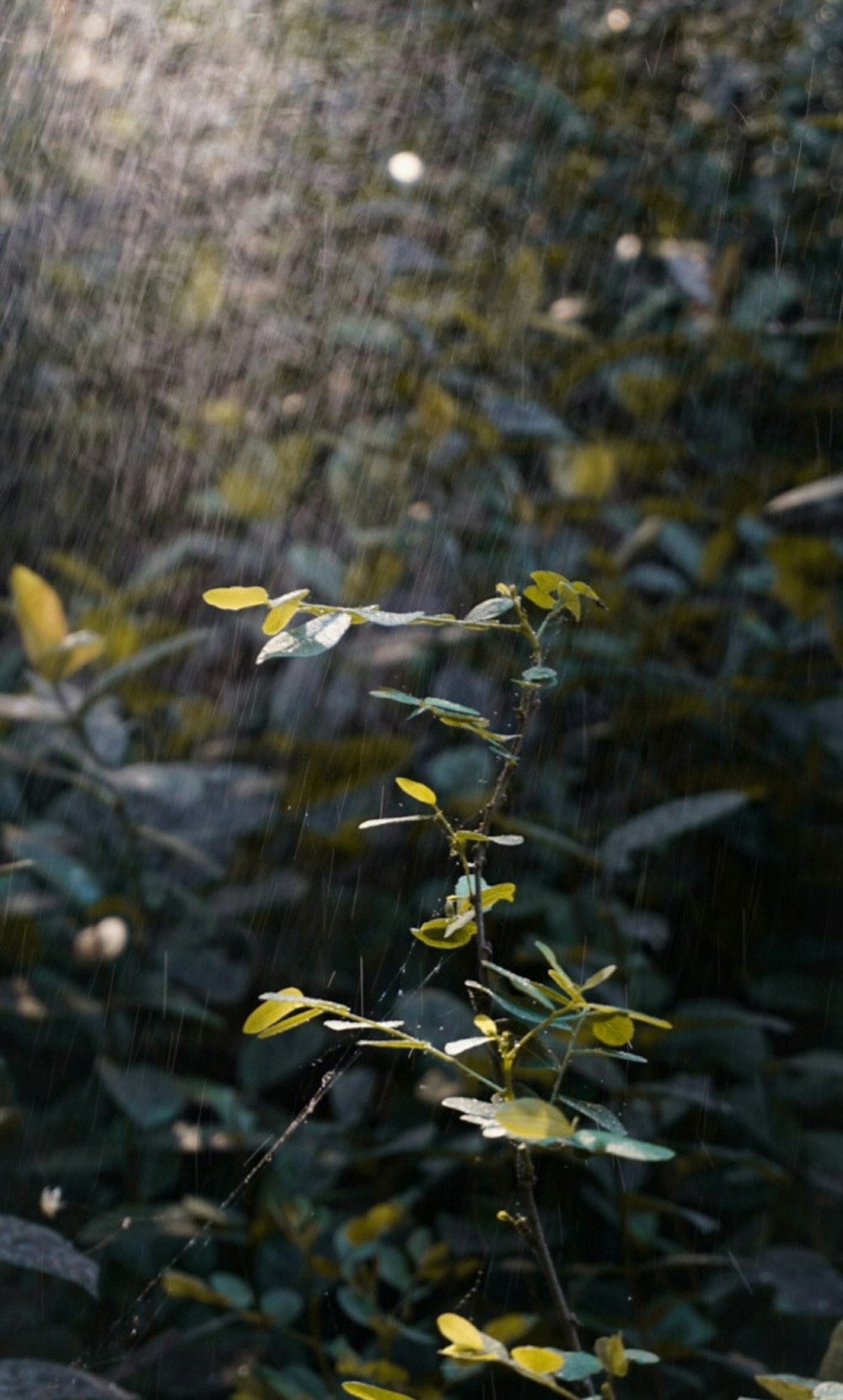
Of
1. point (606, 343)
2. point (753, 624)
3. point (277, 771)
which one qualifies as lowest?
point (277, 771)

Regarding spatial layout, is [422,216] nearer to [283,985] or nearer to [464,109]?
[464,109]

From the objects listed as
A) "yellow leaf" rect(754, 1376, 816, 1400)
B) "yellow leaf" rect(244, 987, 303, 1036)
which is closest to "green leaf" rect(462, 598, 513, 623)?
"yellow leaf" rect(244, 987, 303, 1036)

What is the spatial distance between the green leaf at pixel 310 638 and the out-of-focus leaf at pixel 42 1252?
37 centimetres

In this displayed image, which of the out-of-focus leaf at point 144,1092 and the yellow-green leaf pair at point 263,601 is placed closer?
the yellow-green leaf pair at point 263,601

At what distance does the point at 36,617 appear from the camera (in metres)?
0.98

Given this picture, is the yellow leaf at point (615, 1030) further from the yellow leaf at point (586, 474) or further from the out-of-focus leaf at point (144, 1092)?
the yellow leaf at point (586, 474)

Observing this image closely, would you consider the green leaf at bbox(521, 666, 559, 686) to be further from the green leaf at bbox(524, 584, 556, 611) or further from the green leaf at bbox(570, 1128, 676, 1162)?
the green leaf at bbox(570, 1128, 676, 1162)

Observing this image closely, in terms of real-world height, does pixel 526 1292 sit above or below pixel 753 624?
below

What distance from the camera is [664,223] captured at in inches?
56.8

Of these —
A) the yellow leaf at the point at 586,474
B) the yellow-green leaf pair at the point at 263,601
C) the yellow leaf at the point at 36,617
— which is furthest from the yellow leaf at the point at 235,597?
the yellow leaf at the point at 586,474

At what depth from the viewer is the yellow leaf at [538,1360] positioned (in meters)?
0.37

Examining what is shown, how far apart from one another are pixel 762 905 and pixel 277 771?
428 millimetres

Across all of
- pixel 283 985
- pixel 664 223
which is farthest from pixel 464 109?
pixel 283 985

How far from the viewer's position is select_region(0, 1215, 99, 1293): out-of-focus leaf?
0.63m
